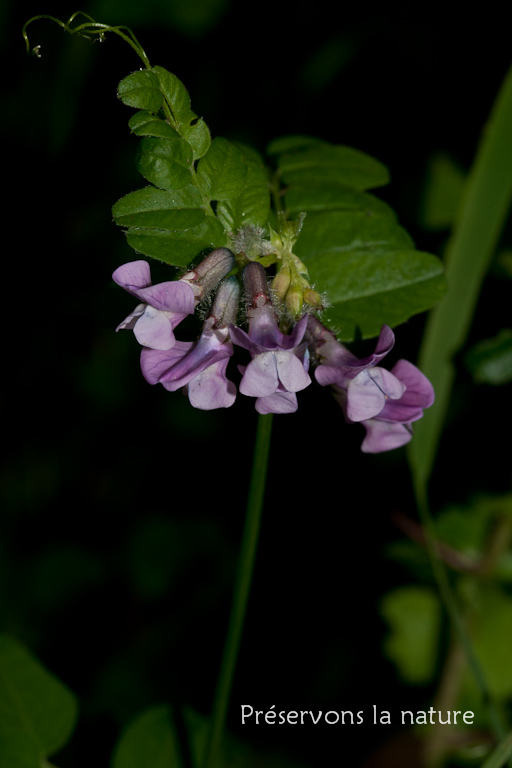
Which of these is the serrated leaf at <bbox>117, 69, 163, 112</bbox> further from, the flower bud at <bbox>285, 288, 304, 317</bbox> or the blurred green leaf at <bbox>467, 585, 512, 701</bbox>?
the blurred green leaf at <bbox>467, 585, 512, 701</bbox>

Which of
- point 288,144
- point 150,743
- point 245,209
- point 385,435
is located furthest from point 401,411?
point 150,743

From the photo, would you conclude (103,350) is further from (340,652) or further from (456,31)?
(456,31)

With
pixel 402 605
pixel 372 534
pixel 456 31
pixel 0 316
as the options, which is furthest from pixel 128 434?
pixel 456 31

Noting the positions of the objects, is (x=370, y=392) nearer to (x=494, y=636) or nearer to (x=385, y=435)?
(x=385, y=435)

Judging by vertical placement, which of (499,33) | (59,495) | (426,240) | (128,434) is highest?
(499,33)

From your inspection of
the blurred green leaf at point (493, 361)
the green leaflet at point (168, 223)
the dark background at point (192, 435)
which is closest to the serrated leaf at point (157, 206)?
the green leaflet at point (168, 223)

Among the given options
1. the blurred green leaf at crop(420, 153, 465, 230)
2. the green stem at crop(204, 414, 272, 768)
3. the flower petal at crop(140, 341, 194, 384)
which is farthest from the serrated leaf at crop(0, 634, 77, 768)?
the blurred green leaf at crop(420, 153, 465, 230)

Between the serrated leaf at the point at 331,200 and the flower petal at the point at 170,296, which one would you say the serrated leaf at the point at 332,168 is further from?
the flower petal at the point at 170,296
